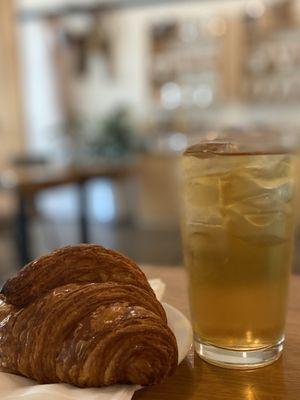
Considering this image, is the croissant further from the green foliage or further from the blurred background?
the green foliage

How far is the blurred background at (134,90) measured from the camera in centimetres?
460

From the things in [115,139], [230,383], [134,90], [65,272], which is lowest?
[115,139]

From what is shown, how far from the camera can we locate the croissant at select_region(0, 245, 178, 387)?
45 cm

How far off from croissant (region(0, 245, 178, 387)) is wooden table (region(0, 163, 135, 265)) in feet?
6.47

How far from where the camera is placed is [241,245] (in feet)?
1.73

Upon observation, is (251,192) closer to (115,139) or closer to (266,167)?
(266,167)

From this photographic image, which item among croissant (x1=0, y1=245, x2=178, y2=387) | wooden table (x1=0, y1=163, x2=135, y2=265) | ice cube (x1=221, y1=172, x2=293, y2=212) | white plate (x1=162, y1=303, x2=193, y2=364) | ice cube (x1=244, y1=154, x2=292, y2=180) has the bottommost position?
wooden table (x1=0, y1=163, x2=135, y2=265)

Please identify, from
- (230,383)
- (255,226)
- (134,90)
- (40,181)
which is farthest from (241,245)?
(134,90)

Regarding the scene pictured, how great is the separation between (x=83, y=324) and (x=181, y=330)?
0.14 meters

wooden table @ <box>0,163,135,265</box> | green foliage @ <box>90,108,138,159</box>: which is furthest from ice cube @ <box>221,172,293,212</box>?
green foliage @ <box>90,108,138,159</box>

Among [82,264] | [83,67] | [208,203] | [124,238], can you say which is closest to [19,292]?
[82,264]

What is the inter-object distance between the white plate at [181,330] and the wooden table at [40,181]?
192 centimetres

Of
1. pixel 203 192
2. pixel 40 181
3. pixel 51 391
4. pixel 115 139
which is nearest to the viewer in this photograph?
pixel 51 391

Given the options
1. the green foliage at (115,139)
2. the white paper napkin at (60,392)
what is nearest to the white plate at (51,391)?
the white paper napkin at (60,392)
